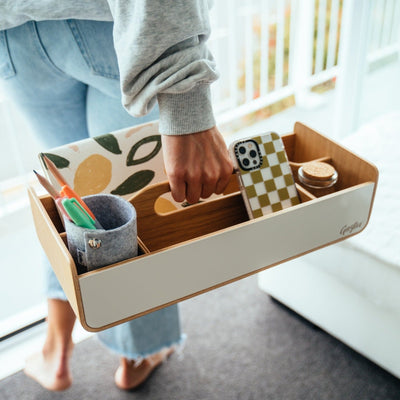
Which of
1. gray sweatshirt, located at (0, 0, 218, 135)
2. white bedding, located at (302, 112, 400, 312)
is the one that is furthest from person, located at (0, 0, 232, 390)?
white bedding, located at (302, 112, 400, 312)

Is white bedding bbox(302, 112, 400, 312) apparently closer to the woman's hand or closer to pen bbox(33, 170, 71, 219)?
the woman's hand

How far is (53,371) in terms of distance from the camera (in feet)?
3.73

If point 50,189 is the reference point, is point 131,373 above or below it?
below

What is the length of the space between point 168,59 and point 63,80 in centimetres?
34

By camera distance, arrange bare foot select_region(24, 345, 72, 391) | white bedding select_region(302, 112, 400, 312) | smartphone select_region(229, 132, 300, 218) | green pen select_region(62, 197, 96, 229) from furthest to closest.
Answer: bare foot select_region(24, 345, 72, 391) < white bedding select_region(302, 112, 400, 312) < smartphone select_region(229, 132, 300, 218) < green pen select_region(62, 197, 96, 229)

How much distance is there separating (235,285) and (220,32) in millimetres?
1105

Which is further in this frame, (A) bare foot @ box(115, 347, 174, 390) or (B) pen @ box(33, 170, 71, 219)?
(A) bare foot @ box(115, 347, 174, 390)

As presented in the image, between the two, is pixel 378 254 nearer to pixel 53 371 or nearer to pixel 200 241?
pixel 200 241

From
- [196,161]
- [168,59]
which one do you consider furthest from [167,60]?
[196,161]

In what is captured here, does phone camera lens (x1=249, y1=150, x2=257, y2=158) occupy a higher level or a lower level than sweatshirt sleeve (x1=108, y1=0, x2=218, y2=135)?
lower

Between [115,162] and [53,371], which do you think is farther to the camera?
[53,371]

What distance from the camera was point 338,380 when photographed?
3.87ft

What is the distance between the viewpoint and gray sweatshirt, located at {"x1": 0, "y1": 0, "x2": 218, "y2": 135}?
0.57 meters

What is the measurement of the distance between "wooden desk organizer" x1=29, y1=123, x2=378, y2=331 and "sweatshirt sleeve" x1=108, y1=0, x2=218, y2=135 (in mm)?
124
